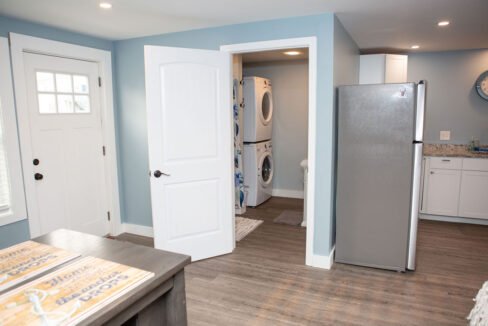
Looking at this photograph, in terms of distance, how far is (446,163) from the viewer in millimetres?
4320

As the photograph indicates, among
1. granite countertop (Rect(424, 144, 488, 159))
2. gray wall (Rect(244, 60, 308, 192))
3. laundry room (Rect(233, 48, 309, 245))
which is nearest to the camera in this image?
granite countertop (Rect(424, 144, 488, 159))

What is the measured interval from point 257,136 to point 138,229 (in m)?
2.24

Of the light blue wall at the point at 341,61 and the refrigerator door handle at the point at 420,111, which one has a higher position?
the light blue wall at the point at 341,61

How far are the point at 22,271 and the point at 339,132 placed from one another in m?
2.58

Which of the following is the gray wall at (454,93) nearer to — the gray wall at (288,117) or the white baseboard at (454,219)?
the white baseboard at (454,219)

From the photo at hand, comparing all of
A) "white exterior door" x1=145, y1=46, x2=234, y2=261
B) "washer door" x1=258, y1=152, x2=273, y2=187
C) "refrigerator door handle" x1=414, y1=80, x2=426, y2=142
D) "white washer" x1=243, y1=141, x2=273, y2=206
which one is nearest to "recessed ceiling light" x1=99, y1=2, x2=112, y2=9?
"white exterior door" x1=145, y1=46, x2=234, y2=261

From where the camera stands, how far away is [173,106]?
3.01m

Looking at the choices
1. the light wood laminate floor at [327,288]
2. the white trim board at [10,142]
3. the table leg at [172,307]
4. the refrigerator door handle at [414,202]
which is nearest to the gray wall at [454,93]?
the light wood laminate floor at [327,288]

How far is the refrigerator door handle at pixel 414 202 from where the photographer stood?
114 inches

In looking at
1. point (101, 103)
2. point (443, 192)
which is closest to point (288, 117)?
point (443, 192)

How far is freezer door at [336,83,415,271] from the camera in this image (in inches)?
114

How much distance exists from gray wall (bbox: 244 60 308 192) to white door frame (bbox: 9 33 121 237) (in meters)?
2.82

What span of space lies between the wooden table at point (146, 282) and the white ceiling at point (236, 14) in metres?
1.86

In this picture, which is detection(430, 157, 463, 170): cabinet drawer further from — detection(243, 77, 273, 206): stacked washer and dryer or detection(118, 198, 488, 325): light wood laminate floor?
detection(243, 77, 273, 206): stacked washer and dryer
